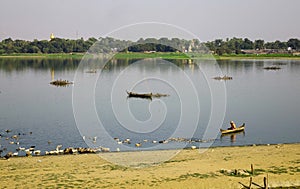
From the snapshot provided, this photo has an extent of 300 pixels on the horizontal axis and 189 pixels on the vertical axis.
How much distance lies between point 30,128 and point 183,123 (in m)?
8.71

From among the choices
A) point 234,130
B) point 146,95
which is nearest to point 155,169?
point 234,130

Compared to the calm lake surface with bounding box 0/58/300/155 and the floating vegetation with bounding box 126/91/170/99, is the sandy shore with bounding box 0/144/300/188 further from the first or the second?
the floating vegetation with bounding box 126/91/170/99

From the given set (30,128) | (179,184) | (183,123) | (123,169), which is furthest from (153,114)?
(179,184)

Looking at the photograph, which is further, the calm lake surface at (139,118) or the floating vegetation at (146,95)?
the floating vegetation at (146,95)

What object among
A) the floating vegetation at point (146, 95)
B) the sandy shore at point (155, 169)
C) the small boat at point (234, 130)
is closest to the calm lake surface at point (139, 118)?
the small boat at point (234, 130)

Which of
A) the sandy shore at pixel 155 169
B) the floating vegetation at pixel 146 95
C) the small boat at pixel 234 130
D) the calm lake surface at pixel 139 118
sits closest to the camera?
the sandy shore at pixel 155 169

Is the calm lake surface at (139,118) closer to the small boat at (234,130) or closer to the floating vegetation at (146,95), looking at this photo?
the small boat at (234,130)

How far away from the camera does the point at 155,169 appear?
13.8m

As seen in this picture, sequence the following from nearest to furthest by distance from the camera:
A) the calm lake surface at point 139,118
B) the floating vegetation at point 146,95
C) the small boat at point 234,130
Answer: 1. the calm lake surface at point 139,118
2. the small boat at point 234,130
3. the floating vegetation at point 146,95

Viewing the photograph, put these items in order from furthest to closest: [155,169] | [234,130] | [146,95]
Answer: [146,95] → [234,130] → [155,169]

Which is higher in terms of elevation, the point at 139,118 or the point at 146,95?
the point at 146,95

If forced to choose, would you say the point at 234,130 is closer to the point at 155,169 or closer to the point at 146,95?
the point at 155,169

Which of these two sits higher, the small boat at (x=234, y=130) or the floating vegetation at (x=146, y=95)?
the floating vegetation at (x=146, y=95)

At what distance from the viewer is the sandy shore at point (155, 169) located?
11992 mm
